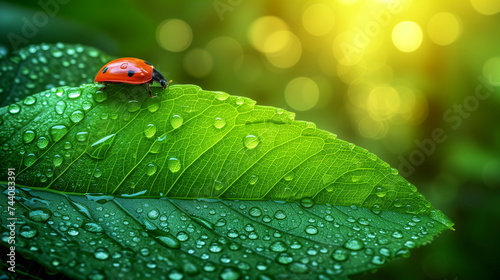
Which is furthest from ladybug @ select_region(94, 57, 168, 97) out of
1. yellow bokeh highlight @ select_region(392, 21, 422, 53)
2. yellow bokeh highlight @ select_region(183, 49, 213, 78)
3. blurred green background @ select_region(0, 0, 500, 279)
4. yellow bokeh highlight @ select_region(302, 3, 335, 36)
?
yellow bokeh highlight @ select_region(392, 21, 422, 53)

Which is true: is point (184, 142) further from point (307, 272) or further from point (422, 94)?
point (422, 94)

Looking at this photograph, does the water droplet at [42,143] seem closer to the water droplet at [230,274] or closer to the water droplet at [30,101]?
the water droplet at [30,101]

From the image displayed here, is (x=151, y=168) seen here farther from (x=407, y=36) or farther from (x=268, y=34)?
(x=407, y=36)

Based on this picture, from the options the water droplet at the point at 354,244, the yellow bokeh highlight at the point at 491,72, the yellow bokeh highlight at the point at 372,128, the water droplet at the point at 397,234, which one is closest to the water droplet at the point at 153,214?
the water droplet at the point at 354,244

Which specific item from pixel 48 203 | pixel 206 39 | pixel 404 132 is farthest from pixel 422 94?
pixel 48 203

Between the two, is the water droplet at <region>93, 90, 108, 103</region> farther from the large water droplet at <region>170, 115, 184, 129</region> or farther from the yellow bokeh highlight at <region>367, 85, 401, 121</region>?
the yellow bokeh highlight at <region>367, 85, 401, 121</region>

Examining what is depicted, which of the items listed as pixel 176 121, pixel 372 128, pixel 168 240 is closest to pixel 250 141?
pixel 176 121
